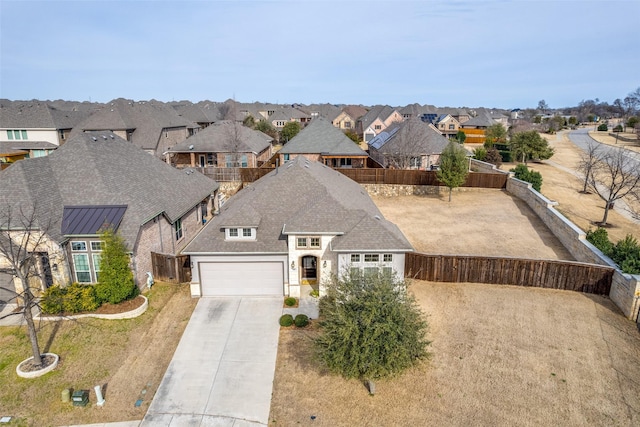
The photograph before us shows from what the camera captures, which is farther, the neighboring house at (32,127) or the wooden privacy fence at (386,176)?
the neighboring house at (32,127)

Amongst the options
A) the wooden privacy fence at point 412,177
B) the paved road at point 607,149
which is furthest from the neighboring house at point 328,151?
the paved road at point 607,149

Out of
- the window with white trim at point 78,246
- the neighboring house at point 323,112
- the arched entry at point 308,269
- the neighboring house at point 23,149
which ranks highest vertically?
the neighboring house at point 323,112

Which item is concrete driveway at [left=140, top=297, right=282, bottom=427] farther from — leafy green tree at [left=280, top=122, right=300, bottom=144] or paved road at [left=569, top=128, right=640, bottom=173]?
paved road at [left=569, top=128, right=640, bottom=173]

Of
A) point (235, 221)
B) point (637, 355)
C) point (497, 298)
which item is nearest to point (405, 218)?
point (497, 298)

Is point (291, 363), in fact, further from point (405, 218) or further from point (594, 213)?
point (594, 213)

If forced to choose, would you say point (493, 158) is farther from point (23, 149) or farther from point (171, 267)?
point (23, 149)

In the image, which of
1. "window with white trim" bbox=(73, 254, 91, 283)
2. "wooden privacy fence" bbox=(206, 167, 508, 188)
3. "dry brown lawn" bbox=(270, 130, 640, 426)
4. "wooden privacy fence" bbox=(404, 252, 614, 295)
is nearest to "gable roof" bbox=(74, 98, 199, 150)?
"wooden privacy fence" bbox=(206, 167, 508, 188)

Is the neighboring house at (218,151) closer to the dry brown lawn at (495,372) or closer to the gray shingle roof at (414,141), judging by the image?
the gray shingle roof at (414,141)
